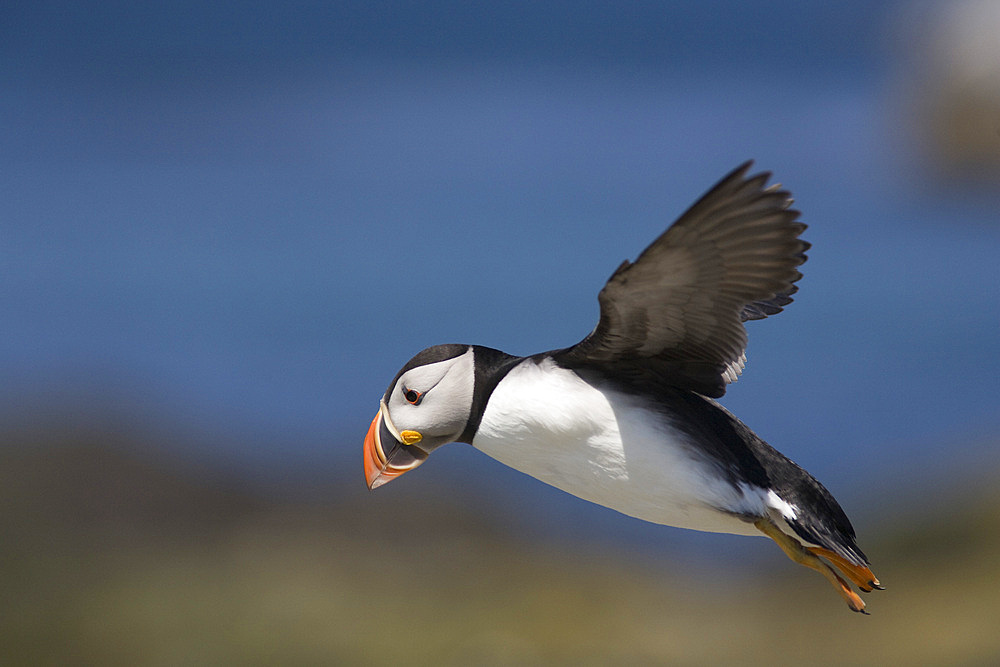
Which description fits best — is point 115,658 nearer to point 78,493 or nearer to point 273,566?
point 273,566

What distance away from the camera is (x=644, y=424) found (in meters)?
1.49

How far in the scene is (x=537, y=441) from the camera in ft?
4.96

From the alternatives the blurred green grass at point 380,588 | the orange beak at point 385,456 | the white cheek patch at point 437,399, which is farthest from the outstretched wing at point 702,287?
the blurred green grass at point 380,588

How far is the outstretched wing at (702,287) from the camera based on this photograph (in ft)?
4.14

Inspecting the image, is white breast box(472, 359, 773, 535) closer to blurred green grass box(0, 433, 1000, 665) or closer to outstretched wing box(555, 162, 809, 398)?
outstretched wing box(555, 162, 809, 398)

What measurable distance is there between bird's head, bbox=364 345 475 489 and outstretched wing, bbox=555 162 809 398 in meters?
0.18

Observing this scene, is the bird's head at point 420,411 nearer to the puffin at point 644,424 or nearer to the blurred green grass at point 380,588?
the puffin at point 644,424

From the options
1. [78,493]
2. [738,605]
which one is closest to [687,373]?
[738,605]

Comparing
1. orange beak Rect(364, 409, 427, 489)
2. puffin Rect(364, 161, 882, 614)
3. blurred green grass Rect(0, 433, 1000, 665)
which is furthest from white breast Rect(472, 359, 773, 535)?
blurred green grass Rect(0, 433, 1000, 665)

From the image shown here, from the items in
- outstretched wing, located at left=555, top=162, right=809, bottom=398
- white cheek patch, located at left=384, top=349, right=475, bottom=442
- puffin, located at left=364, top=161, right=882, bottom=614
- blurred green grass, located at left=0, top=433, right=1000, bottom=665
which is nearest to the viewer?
outstretched wing, located at left=555, top=162, right=809, bottom=398

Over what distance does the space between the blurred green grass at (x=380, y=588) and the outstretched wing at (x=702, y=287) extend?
4023 millimetres

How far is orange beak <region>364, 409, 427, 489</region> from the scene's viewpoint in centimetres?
160

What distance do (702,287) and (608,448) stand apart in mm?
301

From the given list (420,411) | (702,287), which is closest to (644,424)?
(702,287)
